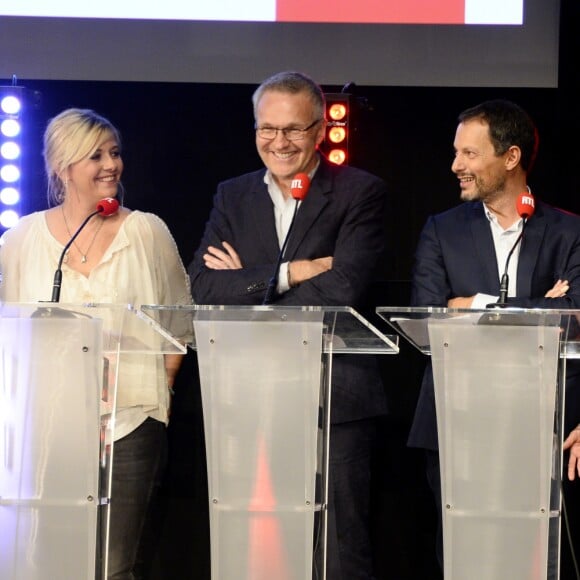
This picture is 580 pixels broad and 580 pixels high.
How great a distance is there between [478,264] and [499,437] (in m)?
1.09

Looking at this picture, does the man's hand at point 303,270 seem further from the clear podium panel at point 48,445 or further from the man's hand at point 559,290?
the clear podium panel at point 48,445

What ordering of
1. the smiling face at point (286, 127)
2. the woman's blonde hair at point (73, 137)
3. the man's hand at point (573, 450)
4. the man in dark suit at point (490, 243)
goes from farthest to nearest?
the woman's blonde hair at point (73, 137), the smiling face at point (286, 127), the man in dark suit at point (490, 243), the man's hand at point (573, 450)

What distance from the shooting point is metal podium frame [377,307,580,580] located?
2.86 meters

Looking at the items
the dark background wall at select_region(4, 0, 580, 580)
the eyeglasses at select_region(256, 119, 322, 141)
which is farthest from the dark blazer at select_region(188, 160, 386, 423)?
the dark background wall at select_region(4, 0, 580, 580)

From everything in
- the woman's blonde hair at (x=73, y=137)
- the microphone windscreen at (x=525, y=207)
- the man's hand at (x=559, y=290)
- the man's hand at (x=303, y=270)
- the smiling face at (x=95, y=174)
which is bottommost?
the man's hand at (x=559, y=290)

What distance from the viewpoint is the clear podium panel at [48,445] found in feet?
9.61

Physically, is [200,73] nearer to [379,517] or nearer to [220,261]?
[220,261]

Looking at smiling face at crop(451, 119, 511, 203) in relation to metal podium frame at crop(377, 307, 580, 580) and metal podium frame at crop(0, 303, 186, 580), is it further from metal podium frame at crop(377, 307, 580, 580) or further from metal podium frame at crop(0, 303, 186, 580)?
metal podium frame at crop(0, 303, 186, 580)

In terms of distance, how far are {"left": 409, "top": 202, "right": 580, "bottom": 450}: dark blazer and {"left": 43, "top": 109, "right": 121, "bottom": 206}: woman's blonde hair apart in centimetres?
115

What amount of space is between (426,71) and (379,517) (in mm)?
1893

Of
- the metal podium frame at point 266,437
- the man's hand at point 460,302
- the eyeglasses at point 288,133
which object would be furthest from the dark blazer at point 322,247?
the metal podium frame at point 266,437

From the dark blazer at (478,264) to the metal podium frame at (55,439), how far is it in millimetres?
1148

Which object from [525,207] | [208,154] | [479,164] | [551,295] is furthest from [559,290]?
[208,154]

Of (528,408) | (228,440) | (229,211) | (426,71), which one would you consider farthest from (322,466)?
(426,71)
